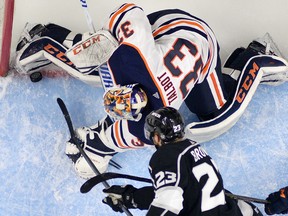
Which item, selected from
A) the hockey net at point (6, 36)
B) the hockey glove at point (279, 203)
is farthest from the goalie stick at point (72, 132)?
the hockey glove at point (279, 203)

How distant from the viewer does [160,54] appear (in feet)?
5.33

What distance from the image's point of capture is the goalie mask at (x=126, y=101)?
1582mm

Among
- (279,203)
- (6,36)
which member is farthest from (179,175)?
(6,36)

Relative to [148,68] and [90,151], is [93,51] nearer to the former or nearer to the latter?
[148,68]

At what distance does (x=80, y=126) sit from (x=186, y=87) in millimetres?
740

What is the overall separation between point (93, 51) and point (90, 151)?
0.48 m

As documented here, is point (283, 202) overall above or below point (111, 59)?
below

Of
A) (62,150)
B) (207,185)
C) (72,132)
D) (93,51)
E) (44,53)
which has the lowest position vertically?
(62,150)

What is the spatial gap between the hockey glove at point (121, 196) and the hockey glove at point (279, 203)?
50 cm

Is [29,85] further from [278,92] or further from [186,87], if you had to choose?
[278,92]

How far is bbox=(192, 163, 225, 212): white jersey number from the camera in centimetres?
147

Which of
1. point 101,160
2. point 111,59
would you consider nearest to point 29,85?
point 101,160

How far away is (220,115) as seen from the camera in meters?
2.06

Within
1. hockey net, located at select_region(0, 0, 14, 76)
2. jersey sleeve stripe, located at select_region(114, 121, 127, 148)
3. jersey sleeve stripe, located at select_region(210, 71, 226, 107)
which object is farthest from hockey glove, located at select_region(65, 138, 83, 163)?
jersey sleeve stripe, located at select_region(210, 71, 226, 107)
